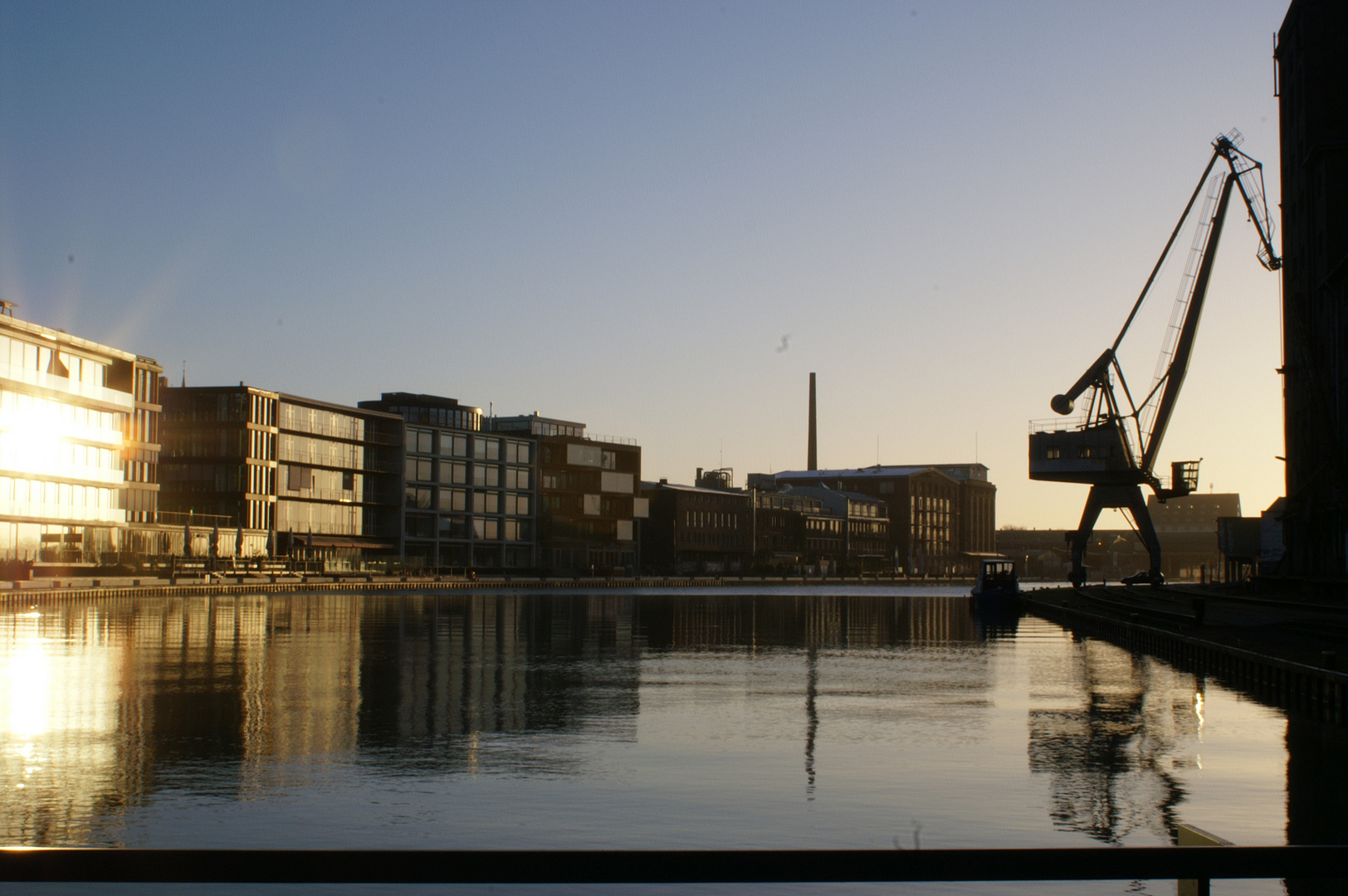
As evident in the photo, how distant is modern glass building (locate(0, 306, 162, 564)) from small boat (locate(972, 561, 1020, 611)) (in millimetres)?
59264

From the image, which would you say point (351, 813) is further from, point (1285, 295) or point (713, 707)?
point (1285, 295)

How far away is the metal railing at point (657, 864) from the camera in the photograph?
13.5 ft

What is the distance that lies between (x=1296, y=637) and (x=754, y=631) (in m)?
21.6

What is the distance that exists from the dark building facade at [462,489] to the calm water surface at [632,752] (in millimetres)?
113367

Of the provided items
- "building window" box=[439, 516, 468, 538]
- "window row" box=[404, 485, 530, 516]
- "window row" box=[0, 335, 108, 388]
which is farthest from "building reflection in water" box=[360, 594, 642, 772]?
"building window" box=[439, 516, 468, 538]

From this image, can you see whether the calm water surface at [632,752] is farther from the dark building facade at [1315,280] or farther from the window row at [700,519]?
the window row at [700,519]

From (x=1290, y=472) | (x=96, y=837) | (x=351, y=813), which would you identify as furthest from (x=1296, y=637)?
(x=1290, y=472)

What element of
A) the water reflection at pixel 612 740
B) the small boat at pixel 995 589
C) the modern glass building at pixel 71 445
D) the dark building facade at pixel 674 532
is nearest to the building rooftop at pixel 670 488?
the dark building facade at pixel 674 532

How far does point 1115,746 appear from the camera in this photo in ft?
64.4

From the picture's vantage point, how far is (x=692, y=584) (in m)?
160

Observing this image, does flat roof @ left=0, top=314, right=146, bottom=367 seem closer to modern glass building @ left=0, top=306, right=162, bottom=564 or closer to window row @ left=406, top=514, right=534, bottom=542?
modern glass building @ left=0, top=306, right=162, bottom=564

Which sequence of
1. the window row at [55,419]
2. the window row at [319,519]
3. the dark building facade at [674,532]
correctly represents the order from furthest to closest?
the dark building facade at [674,532] < the window row at [319,519] < the window row at [55,419]

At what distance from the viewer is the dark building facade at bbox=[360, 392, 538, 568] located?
5955 inches

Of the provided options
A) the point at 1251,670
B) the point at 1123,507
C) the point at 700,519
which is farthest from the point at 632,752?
the point at 700,519
